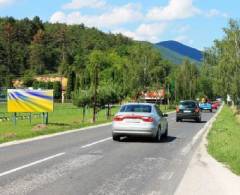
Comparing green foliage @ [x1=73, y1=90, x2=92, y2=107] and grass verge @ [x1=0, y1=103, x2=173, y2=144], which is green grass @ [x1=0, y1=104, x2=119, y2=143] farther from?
green foliage @ [x1=73, y1=90, x2=92, y2=107]

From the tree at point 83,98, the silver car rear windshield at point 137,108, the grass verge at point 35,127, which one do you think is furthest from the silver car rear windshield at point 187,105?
the silver car rear windshield at point 137,108

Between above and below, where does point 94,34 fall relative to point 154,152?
above

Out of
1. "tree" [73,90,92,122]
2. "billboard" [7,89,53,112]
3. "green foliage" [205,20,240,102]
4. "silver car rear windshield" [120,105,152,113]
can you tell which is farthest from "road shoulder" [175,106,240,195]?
"green foliage" [205,20,240,102]

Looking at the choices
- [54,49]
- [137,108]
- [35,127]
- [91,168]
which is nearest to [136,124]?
[137,108]

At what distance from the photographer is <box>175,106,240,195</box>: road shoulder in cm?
912

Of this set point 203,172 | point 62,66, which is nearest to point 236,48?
point 203,172

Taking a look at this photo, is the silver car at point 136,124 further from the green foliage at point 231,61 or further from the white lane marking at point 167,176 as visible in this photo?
the green foliage at point 231,61

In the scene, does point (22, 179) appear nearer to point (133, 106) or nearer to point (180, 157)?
point (180, 157)

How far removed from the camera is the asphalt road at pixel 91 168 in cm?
931

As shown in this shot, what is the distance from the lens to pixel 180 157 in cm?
1486

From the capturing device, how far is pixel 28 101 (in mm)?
33188

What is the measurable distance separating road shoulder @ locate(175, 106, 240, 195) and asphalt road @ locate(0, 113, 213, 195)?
212mm

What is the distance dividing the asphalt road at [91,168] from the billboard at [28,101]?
1474 cm

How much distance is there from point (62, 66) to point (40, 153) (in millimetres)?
146116
